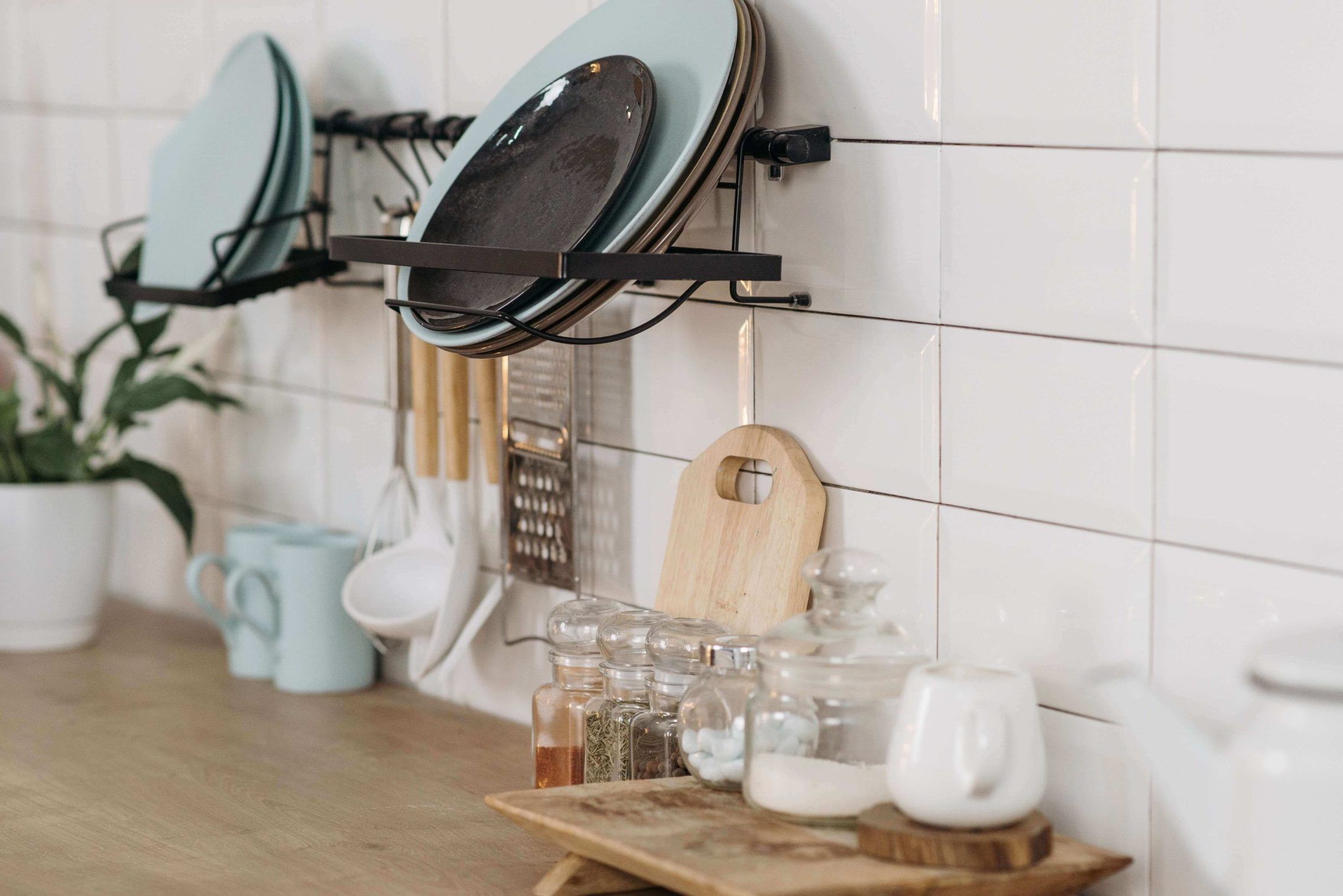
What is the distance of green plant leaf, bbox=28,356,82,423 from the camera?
6.03 ft

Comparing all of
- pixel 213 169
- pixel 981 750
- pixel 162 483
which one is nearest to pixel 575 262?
pixel 981 750

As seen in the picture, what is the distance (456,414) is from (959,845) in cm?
76

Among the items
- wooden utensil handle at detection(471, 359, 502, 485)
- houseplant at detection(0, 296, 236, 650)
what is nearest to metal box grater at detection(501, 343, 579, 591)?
wooden utensil handle at detection(471, 359, 502, 485)

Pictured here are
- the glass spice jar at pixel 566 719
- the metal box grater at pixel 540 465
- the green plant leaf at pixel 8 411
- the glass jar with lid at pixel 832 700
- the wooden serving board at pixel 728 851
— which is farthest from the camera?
the green plant leaf at pixel 8 411

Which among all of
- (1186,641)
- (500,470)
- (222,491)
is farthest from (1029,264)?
(222,491)

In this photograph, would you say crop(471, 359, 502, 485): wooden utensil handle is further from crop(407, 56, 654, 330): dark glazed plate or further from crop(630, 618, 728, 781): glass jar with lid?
crop(630, 618, 728, 781): glass jar with lid

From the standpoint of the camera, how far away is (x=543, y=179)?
1.26 metres

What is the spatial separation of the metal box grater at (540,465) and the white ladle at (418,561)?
0.09 m

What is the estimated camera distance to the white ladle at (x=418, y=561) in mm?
1563

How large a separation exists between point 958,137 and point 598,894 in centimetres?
55

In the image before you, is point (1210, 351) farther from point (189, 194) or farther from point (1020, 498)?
point (189, 194)

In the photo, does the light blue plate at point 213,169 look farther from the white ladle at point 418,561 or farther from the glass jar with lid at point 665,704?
the glass jar with lid at point 665,704

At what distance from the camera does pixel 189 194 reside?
5.60 feet

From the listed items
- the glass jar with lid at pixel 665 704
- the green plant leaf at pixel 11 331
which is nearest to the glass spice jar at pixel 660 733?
the glass jar with lid at pixel 665 704
